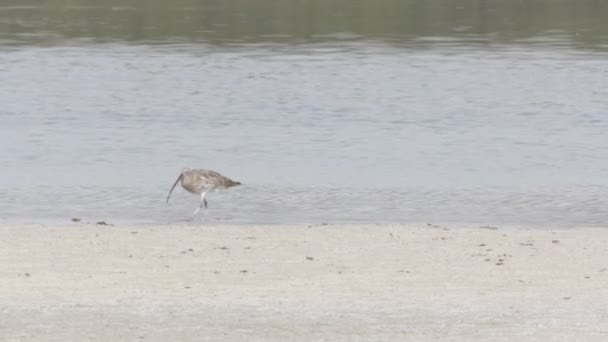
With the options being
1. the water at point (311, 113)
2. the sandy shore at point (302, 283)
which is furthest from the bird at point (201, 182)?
the sandy shore at point (302, 283)

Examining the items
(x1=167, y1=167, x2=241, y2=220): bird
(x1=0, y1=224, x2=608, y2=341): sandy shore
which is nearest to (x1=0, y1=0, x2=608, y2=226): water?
(x1=167, y1=167, x2=241, y2=220): bird

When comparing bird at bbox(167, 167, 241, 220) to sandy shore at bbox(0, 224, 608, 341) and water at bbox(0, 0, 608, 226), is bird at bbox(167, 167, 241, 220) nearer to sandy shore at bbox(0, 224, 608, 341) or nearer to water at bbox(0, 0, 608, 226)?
water at bbox(0, 0, 608, 226)

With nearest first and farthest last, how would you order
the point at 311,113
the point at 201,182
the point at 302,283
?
1. the point at 302,283
2. the point at 201,182
3. the point at 311,113

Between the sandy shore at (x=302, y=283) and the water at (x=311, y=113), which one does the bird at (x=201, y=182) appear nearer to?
the water at (x=311, y=113)

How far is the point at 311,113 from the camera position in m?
24.6

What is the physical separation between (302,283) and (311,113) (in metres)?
14.2

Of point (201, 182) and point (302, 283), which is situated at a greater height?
point (302, 283)

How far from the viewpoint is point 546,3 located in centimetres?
4666

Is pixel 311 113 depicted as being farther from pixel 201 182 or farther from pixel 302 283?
pixel 302 283

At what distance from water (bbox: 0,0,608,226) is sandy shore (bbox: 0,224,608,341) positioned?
75.2 inches

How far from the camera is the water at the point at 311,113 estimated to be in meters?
15.8

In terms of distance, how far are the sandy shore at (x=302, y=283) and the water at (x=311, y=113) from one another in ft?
6.27

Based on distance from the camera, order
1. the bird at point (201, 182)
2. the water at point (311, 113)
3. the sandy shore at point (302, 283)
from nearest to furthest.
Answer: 1. the sandy shore at point (302, 283)
2. the bird at point (201, 182)
3. the water at point (311, 113)

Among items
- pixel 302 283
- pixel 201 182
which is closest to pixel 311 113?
pixel 201 182
